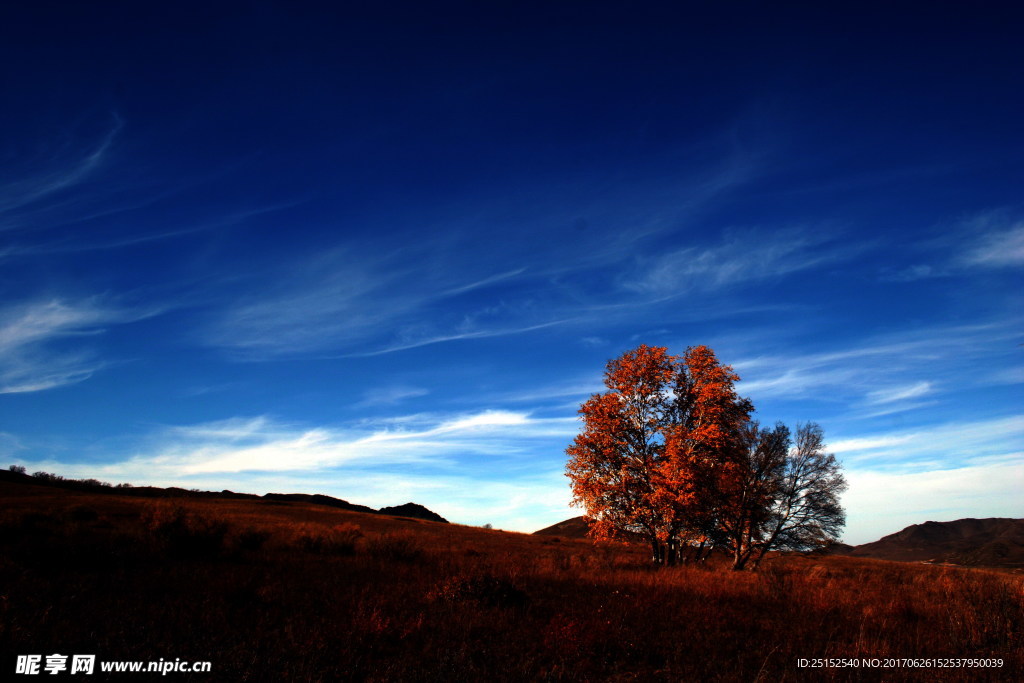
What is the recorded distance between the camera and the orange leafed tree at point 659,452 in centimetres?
2095

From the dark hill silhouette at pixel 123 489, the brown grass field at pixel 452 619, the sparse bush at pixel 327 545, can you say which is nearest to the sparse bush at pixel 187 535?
the brown grass field at pixel 452 619

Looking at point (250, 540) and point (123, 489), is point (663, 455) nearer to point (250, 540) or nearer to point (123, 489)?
point (250, 540)

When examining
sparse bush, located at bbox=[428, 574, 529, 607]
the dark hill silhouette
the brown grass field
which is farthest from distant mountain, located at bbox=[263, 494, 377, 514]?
sparse bush, located at bbox=[428, 574, 529, 607]

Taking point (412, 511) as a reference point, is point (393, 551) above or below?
above

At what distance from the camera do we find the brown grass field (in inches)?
244

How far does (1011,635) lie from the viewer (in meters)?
8.34

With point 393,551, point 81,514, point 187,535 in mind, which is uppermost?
point 187,535

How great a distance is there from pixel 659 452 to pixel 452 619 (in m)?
16.7

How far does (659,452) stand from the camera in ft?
74.5

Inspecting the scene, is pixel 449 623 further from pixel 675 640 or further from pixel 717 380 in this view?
pixel 717 380

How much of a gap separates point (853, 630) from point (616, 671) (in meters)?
5.84

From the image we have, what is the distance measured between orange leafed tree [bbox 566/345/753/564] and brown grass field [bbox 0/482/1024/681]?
23.0 ft

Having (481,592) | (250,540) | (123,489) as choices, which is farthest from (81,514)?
(123,489)

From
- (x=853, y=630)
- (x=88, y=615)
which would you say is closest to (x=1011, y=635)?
(x=853, y=630)
